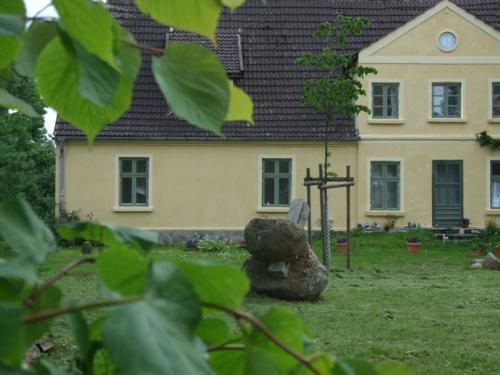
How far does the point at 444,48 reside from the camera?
56.1 feet

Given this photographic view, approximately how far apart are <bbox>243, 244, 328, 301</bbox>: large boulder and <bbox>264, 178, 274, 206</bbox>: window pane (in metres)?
8.78

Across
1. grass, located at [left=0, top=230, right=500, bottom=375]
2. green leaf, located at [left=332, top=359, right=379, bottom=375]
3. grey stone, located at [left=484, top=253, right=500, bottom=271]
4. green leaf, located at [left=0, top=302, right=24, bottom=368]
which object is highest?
green leaf, located at [left=0, top=302, right=24, bottom=368]

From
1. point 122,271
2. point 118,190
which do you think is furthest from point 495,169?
point 122,271

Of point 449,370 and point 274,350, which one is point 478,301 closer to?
point 449,370

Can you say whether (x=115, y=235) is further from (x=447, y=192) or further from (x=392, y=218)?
(x=447, y=192)

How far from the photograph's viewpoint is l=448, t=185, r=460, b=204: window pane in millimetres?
17203

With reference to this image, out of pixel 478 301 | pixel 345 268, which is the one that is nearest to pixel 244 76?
pixel 345 268

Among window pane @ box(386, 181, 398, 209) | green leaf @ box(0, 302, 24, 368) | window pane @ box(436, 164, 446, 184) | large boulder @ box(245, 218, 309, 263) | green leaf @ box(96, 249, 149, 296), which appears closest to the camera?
green leaf @ box(0, 302, 24, 368)

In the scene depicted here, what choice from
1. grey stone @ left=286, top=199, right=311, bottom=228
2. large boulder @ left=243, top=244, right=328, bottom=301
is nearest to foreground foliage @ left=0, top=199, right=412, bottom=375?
large boulder @ left=243, top=244, right=328, bottom=301

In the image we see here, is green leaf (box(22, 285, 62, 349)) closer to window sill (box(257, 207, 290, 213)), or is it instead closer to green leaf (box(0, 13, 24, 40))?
green leaf (box(0, 13, 24, 40))

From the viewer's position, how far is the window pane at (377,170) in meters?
17.2

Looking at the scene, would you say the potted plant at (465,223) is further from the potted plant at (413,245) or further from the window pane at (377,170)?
the potted plant at (413,245)

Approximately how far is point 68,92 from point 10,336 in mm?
305

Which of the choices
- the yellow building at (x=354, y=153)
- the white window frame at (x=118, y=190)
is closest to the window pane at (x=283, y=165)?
the yellow building at (x=354, y=153)
